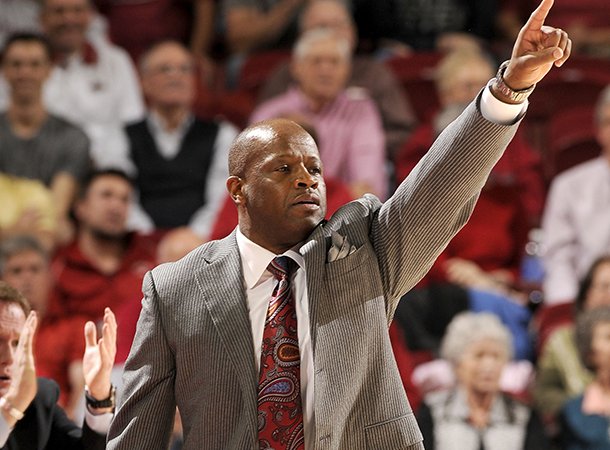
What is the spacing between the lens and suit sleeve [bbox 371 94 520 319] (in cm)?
246

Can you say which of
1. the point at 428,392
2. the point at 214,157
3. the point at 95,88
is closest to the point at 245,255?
the point at 428,392

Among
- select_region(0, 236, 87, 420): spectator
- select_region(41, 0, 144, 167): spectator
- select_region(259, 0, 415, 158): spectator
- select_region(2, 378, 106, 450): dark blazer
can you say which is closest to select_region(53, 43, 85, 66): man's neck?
select_region(41, 0, 144, 167): spectator

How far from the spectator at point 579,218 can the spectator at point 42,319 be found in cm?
207

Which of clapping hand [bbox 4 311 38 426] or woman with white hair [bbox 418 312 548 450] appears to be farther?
woman with white hair [bbox 418 312 548 450]

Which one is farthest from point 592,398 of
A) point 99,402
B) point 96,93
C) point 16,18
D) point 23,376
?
point 16,18

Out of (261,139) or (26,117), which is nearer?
(261,139)

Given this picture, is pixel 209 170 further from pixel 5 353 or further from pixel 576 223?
pixel 5 353

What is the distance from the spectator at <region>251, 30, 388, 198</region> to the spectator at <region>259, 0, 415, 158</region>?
0.48ft

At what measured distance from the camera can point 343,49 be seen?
6191 millimetres

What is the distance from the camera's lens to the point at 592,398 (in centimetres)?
479

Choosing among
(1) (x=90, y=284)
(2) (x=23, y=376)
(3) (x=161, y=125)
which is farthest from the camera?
(3) (x=161, y=125)

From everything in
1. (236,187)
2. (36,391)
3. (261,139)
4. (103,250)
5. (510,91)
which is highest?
(510,91)

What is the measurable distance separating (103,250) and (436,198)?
334 cm

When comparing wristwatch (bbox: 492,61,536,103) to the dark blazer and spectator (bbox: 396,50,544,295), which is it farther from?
spectator (bbox: 396,50,544,295)
